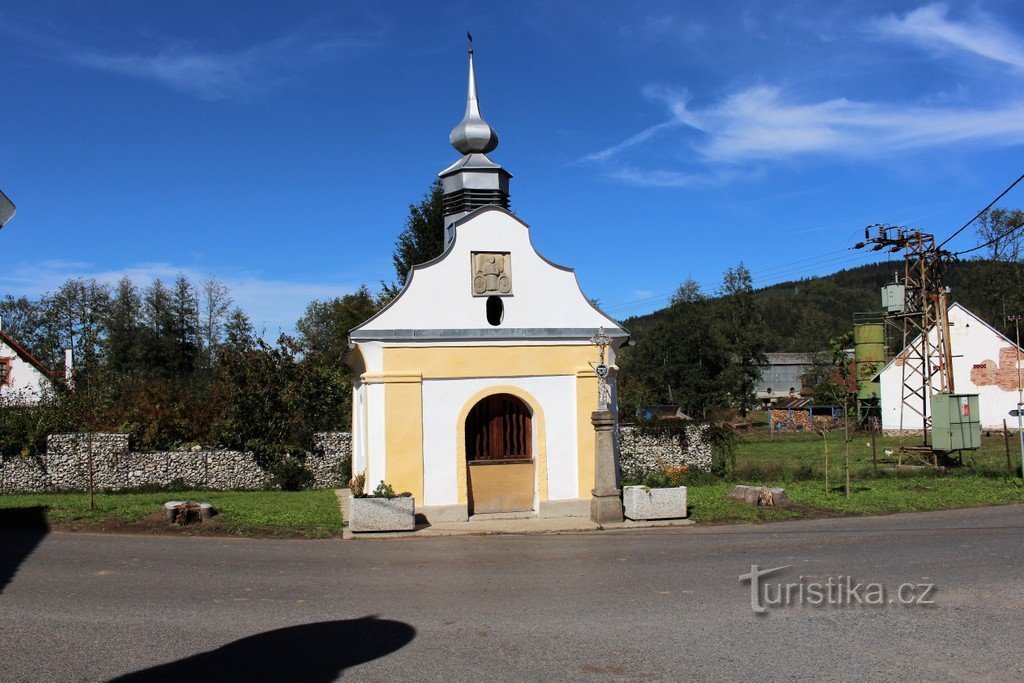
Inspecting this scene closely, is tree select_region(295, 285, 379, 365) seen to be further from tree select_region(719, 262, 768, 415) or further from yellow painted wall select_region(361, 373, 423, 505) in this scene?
tree select_region(719, 262, 768, 415)

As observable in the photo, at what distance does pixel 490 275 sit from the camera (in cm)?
1644

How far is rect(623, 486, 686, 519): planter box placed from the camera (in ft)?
50.5

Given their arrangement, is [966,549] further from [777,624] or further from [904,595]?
[777,624]

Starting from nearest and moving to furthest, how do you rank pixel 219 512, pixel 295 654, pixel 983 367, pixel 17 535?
pixel 295 654 < pixel 17 535 < pixel 219 512 < pixel 983 367

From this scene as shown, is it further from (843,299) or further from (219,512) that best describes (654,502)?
(843,299)

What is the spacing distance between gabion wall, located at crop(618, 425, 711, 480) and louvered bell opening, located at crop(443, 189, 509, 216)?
31.3ft

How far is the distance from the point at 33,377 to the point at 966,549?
122 ft

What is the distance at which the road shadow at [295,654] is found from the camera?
21.4 ft

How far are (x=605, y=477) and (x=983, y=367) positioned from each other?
114ft

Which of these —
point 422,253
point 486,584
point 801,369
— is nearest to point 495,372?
point 486,584

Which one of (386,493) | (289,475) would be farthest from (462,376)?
(289,475)

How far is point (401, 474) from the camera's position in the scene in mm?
15469

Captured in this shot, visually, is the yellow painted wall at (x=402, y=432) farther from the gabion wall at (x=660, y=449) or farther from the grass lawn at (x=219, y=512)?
the gabion wall at (x=660, y=449)

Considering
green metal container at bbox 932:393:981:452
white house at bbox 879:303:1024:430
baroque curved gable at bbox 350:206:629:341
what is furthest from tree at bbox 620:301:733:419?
baroque curved gable at bbox 350:206:629:341
